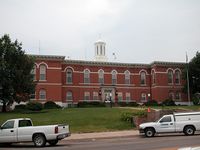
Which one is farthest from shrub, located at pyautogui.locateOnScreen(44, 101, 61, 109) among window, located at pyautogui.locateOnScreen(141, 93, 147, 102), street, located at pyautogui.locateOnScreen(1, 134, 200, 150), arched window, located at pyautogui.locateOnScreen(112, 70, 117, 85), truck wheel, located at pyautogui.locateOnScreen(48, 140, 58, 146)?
truck wheel, located at pyautogui.locateOnScreen(48, 140, 58, 146)

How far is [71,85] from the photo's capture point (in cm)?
6950

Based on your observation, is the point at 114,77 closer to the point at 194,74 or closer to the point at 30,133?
the point at 194,74

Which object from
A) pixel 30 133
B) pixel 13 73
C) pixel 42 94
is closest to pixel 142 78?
pixel 42 94

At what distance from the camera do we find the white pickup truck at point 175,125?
28.3 m

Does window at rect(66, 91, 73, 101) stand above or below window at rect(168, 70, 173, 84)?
below

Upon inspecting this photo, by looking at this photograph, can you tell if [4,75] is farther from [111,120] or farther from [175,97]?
[175,97]

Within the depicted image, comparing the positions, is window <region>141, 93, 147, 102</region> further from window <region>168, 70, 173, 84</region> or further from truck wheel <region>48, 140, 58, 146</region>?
truck wheel <region>48, 140, 58, 146</region>

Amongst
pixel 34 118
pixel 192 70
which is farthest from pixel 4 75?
pixel 192 70

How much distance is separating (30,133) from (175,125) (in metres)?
11.6

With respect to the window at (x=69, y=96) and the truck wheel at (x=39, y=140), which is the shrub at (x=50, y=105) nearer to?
the window at (x=69, y=96)

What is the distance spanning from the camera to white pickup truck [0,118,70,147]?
2198 centimetres

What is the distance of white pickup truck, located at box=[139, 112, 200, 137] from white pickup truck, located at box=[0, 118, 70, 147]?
314 inches

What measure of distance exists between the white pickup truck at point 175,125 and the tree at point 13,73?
77.4ft

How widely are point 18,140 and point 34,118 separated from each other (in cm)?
1638
